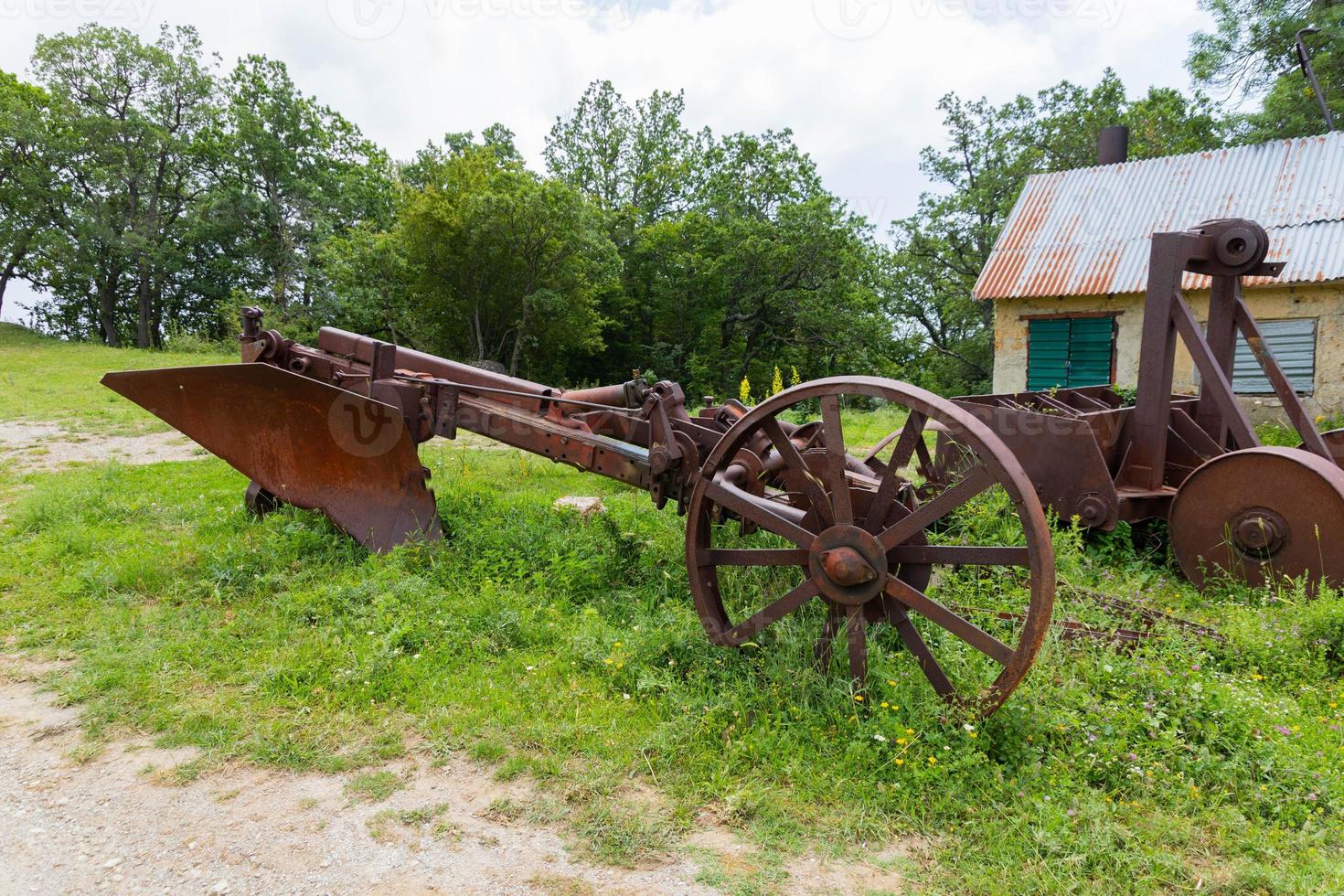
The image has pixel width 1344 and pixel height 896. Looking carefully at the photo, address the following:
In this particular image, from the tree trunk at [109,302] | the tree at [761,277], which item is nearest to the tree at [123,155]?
the tree trunk at [109,302]

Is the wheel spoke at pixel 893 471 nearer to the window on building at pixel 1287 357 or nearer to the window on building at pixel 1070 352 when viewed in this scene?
the window on building at pixel 1070 352

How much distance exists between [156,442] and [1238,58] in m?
25.7

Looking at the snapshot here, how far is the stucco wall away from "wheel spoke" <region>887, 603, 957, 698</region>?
28.8 ft

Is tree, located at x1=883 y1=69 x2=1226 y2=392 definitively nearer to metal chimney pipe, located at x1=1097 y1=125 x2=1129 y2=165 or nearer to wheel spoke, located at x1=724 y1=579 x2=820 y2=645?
metal chimney pipe, located at x1=1097 y1=125 x2=1129 y2=165

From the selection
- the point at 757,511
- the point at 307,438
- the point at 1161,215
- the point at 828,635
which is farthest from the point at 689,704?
the point at 1161,215

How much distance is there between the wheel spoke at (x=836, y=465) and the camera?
9.99 feet

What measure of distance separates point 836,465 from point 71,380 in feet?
54.7

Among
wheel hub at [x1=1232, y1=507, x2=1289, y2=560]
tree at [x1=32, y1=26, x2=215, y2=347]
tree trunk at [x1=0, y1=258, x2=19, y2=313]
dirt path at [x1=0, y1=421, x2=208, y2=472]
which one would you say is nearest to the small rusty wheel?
wheel hub at [x1=1232, y1=507, x2=1289, y2=560]

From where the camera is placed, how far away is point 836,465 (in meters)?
3.05

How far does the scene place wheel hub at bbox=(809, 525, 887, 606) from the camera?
298cm

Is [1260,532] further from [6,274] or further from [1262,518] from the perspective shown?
[6,274]

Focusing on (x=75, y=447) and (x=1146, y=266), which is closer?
(x=75, y=447)

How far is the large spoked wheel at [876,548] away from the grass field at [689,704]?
8.3 inches

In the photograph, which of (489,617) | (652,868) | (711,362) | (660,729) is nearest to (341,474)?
(489,617)
